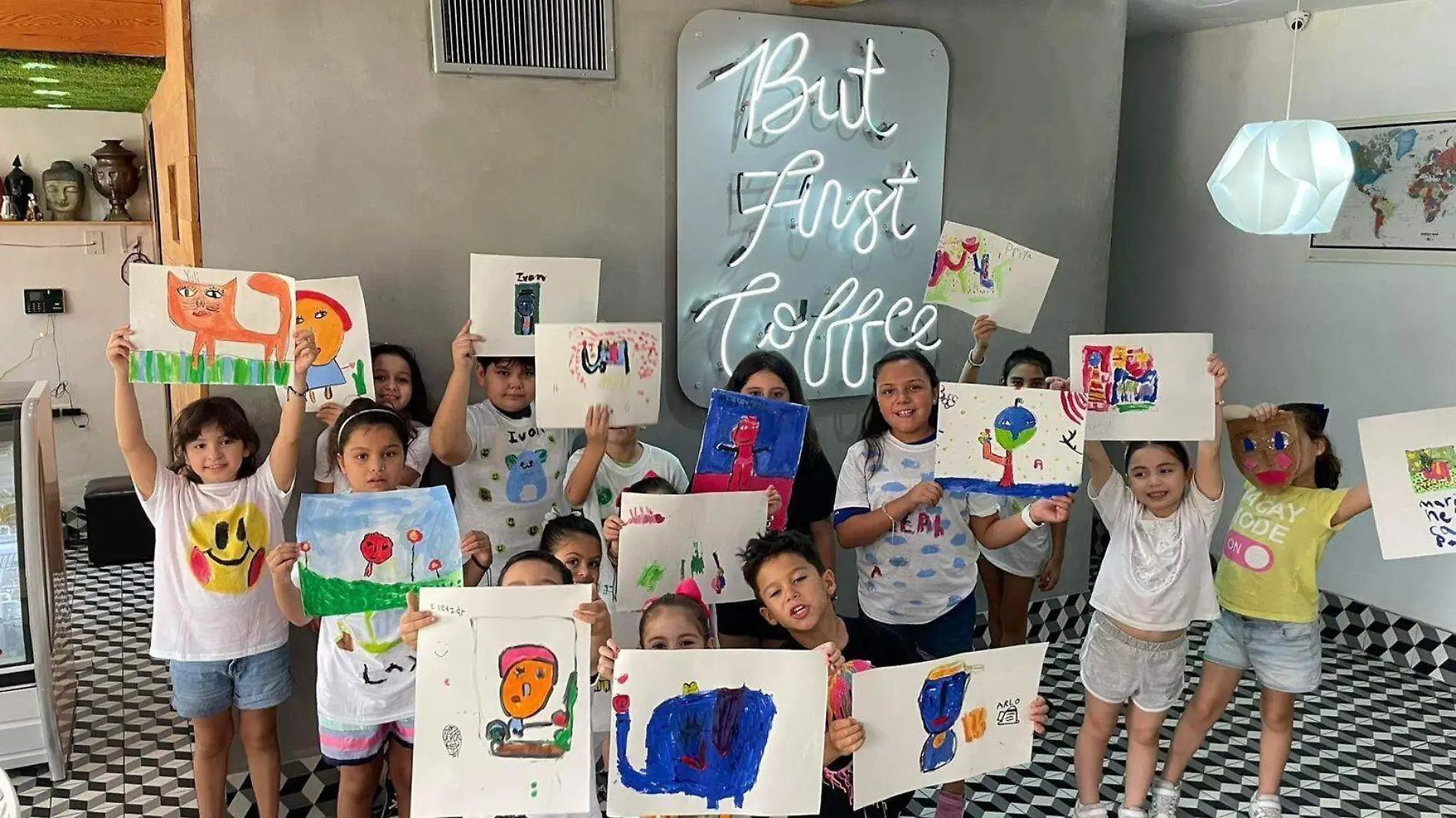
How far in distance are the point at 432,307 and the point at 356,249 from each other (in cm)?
24

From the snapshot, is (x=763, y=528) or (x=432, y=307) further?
(x=432, y=307)

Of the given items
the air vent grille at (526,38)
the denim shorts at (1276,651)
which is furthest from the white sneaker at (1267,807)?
the air vent grille at (526,38)

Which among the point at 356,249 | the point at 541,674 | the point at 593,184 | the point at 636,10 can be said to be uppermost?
the point at 636,10

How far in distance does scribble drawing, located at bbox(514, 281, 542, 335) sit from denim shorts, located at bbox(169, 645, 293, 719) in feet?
3.14

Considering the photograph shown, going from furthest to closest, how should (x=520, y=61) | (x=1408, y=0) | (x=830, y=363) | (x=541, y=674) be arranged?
1. (x=1408, y=0)
2. (x=830, y=363)
3. (x=520, y=61)
4. (x=541, y=674)

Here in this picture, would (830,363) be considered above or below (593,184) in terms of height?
below

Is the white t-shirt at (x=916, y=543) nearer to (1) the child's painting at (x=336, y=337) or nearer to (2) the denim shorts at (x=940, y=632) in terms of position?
(2) the denim shorts at (x=940, y=632)

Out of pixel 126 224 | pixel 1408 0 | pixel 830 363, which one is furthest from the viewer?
pixel 126 224

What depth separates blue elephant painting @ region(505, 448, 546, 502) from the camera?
257 cm

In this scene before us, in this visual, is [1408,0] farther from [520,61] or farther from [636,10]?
[520,61]

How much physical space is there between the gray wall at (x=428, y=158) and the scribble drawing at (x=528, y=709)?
128 cm

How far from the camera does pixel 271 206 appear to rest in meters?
2.54

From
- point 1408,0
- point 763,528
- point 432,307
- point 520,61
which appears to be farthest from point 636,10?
point 1408,0

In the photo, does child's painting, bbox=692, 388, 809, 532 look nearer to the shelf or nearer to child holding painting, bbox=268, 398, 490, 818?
child holding painting, bbox=268, 398, 490, 818
